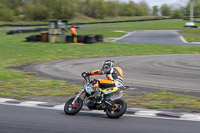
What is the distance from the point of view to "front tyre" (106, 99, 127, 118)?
6.10 metres

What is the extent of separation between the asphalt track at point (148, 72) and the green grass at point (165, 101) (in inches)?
47.1

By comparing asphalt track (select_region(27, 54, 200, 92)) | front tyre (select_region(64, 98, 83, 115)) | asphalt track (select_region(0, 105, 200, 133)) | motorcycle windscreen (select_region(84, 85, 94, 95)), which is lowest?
asphalt track (select_region(27, 54, 200, 92))

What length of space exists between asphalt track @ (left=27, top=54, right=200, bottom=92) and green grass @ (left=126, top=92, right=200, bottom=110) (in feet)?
3.93

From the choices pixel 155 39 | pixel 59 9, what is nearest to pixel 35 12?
pixel 59 9

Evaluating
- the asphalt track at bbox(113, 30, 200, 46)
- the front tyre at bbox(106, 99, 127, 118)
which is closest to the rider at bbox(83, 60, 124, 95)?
the front tyre at bbox(106, 99, 127, 118)

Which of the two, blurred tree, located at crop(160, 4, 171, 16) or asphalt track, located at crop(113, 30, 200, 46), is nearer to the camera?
asphalt track, located at crop(113, 30, 200, 46)

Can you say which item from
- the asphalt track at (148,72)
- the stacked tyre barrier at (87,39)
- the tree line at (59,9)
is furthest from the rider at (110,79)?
the tree line at (59,9)

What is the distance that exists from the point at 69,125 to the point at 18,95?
3121 millimetres

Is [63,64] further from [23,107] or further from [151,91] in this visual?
[23,107]

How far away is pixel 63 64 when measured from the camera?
15.2 m

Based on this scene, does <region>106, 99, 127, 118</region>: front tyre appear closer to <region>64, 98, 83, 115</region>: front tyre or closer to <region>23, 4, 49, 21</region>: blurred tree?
<region>64, 98, 83, 115</region>: front tyre

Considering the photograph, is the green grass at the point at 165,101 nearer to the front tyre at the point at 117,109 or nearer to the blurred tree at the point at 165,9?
the front tyre at the point at 117,109

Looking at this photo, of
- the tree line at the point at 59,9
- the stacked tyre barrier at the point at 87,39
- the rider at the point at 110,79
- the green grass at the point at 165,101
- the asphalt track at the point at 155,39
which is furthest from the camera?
the tree line at the point at 59,9

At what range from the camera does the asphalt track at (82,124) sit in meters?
5.50
